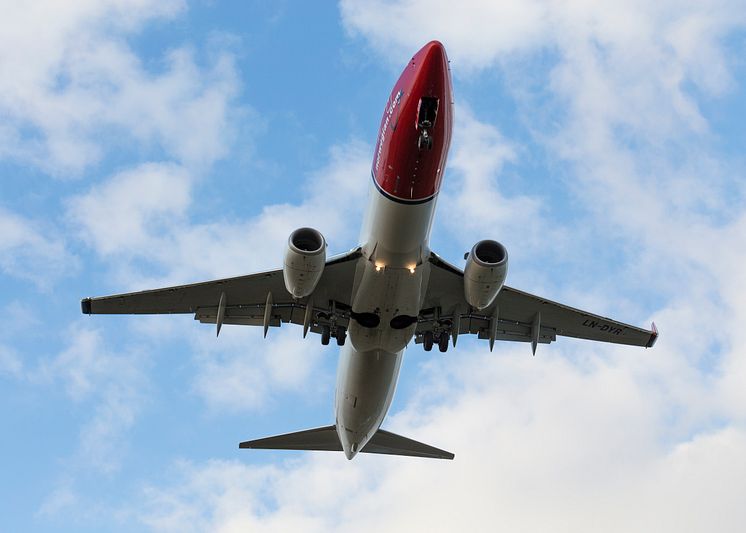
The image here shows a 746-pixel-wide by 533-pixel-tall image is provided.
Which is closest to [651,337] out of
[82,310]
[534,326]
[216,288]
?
[534,326]

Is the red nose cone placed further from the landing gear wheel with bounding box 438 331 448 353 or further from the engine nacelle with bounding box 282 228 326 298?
the landing gear wheel with bounding box 438 331 448 353

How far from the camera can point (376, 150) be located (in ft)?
72.5

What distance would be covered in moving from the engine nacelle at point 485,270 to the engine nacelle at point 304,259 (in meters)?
3.59

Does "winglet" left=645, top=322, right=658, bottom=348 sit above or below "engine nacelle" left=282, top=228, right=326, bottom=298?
above

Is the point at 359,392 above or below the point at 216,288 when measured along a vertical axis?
below

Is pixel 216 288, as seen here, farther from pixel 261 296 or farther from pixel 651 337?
pixel 651 337

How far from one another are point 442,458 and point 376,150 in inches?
485

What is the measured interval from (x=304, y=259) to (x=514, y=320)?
→ 875cm

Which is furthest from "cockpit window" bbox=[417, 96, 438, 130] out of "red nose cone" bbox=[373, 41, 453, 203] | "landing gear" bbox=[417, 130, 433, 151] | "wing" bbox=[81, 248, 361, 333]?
"wing" bbox=[81, 248, 361, 333]

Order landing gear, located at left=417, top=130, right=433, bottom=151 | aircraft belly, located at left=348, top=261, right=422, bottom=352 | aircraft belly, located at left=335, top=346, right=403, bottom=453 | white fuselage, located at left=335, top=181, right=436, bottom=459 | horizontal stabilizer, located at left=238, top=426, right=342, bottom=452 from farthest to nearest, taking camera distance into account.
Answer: horizontal stabilizer, located at left=238, top=426, right=342, bottom=452
aircraft belly, located at left=335, top=346, right=403, bottom=453
aircraft belly, located at left=348, top=261, right=422, bottom=352
white fuselage, located at left=335, top=181, right=436, bottom=459
landing gear, located at left=417, top=130, right=433, bottom=151

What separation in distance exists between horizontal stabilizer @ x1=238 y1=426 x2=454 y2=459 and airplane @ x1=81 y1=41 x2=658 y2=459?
4 centimetres

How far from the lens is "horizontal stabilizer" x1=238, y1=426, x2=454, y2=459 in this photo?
96.7ft

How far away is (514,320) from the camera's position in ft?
90.3

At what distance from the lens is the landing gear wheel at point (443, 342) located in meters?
26.1
